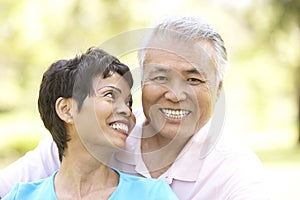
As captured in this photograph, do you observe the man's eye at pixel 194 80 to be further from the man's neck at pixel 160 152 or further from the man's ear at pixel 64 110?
the man's ear at pixel 64 110

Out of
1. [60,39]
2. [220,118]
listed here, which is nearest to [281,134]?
[60,39]

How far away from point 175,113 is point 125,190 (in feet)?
1.15

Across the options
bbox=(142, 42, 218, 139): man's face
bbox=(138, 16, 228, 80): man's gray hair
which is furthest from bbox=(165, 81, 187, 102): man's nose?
bbox=(138, 16, 228, 80): man's gray hair

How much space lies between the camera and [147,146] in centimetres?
250

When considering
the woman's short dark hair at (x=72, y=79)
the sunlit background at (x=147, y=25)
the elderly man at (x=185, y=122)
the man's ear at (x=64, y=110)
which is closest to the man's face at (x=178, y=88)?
the elderly man at (x=185, y=122)

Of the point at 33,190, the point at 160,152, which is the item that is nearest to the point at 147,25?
the point at 160,152

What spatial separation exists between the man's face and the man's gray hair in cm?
3

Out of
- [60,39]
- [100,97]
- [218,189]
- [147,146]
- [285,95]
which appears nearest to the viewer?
[100,97]

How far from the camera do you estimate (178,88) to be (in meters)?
2.36

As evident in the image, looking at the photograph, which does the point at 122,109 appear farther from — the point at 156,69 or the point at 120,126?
the point at 156,69

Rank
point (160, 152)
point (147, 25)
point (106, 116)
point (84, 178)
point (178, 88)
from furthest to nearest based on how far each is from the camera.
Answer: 1. point (147, 25)
2. point (160, 152)
3. point (178, 88)
4. point (84, 178)
5. point (106, 116)

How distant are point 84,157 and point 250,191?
0.55 metres

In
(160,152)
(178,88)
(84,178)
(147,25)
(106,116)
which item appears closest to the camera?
(106,116)

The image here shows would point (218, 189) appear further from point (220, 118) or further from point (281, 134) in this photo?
point (281, 134)
